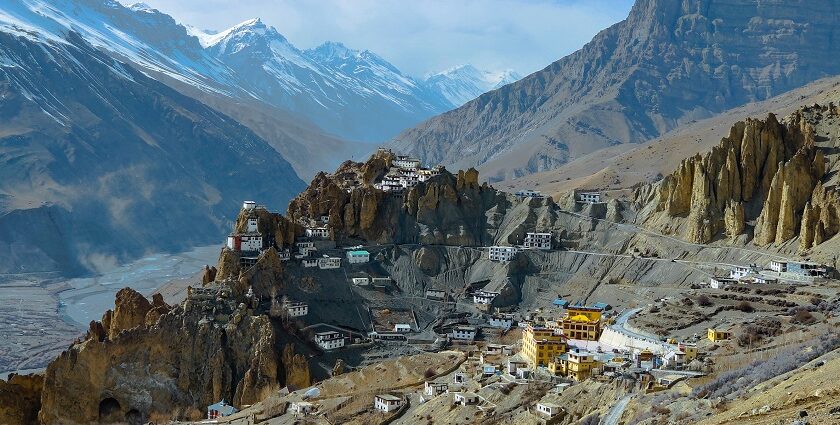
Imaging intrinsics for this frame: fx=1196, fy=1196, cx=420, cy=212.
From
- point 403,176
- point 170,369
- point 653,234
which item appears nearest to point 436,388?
point 170,369

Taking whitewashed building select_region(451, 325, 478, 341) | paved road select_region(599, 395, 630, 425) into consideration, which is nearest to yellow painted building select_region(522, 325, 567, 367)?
paved road select_region(599, 395, 630, 425)

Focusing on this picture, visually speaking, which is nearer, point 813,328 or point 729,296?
point 813,328

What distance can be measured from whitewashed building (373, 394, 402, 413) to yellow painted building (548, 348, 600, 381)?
1152 cm

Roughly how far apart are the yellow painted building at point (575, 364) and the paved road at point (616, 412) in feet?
33.1

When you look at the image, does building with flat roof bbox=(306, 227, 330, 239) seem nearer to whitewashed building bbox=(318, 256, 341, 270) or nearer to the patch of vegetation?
whitewashed building bbox=(318, 256, 341, 270)

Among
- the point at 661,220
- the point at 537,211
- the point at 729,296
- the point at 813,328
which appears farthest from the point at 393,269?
the point at 813,328

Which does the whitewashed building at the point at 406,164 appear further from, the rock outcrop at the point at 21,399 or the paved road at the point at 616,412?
the paved road at the point at 616,412

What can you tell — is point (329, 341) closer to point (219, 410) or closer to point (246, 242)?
point (219, 410)

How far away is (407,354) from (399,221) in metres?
30.3

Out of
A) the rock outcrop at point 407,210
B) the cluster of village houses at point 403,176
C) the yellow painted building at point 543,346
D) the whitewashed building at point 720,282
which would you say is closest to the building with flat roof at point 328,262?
the rock outcrop at point 407,210

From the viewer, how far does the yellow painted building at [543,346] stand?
85.8 metres

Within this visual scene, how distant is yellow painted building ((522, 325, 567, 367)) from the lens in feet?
282

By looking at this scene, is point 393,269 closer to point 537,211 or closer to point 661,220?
point 537,211

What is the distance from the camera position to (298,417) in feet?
289
